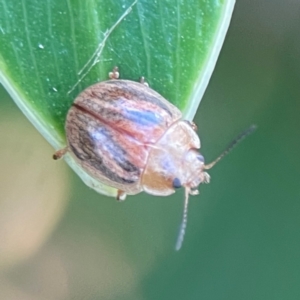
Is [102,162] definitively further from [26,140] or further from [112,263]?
[112,263]

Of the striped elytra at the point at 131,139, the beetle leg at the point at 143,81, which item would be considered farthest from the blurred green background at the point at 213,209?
the beetle leg at the point at 143,81

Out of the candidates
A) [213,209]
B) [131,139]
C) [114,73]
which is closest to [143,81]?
[114,73]

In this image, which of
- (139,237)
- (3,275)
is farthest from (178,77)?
(3,275)

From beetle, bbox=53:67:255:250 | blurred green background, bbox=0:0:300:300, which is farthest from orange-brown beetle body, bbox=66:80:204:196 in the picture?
blurred green background, bbox=0:0:300:300

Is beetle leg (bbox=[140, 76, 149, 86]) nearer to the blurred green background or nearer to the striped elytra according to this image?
the striped elytra

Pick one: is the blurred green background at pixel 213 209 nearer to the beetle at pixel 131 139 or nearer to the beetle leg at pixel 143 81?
the beetle at pixel 131 139
